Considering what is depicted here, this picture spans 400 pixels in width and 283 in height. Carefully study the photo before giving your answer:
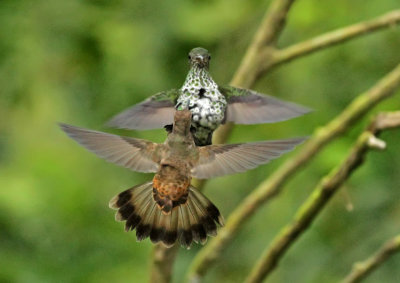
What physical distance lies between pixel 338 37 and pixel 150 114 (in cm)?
149

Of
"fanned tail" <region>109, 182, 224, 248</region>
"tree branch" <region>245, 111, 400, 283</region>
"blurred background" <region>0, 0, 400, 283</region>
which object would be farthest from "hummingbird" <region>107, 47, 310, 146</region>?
"blurred background" <region>0, 0, 400, 283</region>

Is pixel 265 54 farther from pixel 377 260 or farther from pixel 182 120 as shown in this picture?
pixel 182 120

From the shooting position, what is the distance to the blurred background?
411 cm

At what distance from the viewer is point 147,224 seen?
2064 mm

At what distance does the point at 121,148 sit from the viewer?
2.03 m

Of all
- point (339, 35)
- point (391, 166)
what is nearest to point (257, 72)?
point (339, 35)

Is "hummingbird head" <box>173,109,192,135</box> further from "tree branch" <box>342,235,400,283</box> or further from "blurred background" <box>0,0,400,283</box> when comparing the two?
"blurred background" <box>0,0,400,283</box>

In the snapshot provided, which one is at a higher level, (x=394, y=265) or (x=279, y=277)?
(x=279, y=277)

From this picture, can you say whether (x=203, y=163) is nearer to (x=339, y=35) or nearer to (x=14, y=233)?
(x=339, y=35)

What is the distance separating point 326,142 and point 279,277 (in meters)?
2.03

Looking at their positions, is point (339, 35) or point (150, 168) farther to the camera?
point (339, 35)

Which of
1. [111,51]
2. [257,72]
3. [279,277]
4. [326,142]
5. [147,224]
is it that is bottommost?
[147,224]

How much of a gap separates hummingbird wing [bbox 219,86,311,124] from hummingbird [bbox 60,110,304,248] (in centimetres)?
7

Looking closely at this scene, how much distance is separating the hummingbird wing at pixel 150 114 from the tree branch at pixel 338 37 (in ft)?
4.61
